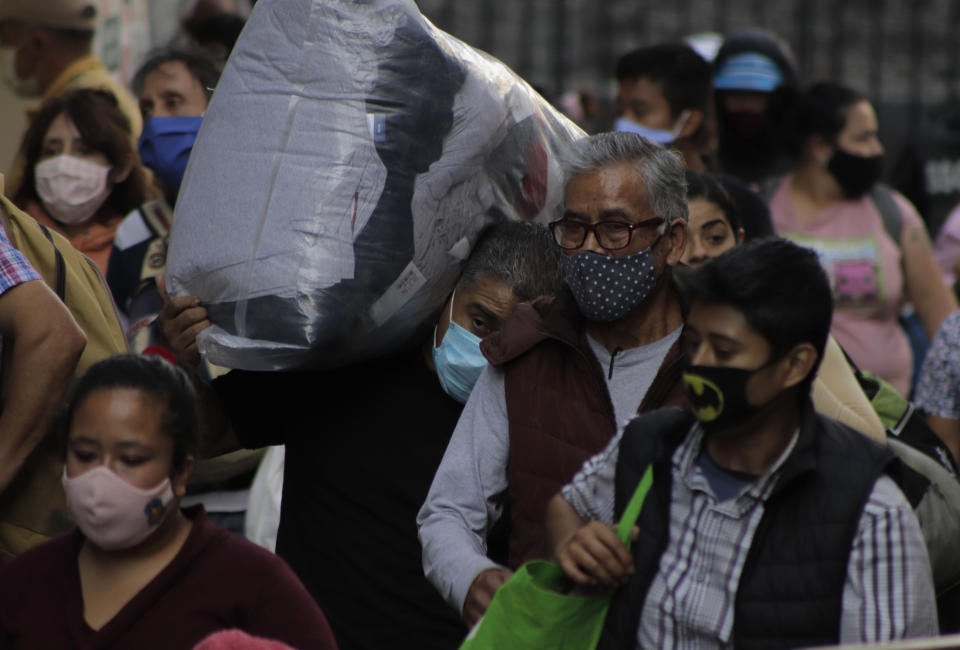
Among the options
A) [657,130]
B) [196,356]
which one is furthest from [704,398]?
[657,130]

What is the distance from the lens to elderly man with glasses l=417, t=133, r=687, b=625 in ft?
9.98

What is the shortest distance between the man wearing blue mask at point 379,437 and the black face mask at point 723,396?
0.94m

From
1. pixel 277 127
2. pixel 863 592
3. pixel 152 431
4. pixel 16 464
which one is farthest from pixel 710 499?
pixel 16 464

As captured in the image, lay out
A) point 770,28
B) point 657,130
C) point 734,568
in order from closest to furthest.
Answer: point 734,568 → point 657,130 → point 770,28

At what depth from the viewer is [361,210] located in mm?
3217

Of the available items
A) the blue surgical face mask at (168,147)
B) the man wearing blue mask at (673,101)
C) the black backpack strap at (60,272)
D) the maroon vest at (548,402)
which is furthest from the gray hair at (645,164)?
the man wearing blue mask at (673,101)

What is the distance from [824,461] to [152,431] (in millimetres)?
1223

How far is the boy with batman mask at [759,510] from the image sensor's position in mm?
2430

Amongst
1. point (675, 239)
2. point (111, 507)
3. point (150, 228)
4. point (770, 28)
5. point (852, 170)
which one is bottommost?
point (770, 28)

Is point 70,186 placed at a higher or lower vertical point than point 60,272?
lower

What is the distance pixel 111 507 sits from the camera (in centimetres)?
275

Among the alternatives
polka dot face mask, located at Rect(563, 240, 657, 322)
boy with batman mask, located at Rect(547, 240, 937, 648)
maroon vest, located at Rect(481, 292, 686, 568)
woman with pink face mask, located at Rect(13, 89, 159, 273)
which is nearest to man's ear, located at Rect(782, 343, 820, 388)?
boy with batman mask, located at Rect(547, 240, 937, 648)

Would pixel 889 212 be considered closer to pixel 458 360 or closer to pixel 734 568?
pixel 458 360

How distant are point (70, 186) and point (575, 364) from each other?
260 centimetres
